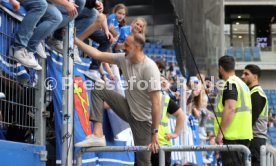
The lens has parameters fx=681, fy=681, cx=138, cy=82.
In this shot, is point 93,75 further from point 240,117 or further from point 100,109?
point 240,117

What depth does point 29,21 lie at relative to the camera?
623cm

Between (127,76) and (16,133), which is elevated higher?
(127,76)

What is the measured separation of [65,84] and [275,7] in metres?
38.5

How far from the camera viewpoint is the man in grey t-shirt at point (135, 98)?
6660mm

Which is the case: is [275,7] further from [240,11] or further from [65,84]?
[65,84]

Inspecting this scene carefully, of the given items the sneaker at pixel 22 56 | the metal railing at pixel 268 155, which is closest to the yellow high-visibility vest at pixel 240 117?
the metal railing at pixel 268 155

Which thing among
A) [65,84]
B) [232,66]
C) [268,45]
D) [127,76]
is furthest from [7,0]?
[268,45]

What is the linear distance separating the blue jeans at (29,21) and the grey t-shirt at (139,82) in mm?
1051

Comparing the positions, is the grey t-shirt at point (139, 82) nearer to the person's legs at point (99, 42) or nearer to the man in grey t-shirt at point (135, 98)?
the man in grey t-shirt at point (135, 98)

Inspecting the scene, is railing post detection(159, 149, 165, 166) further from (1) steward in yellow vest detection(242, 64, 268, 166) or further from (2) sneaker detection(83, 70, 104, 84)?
(1) steward in yellow vest detection(242, 64, 268, 166)

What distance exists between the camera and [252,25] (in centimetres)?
4541

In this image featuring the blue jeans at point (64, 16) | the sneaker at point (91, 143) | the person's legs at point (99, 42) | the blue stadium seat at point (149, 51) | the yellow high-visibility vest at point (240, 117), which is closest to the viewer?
the sneaker at point (91, 143)

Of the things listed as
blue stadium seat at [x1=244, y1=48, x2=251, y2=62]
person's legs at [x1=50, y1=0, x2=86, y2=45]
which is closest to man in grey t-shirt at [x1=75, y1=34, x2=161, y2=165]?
person's legs at [x1=50, y1=0, x2=86, y2=45]

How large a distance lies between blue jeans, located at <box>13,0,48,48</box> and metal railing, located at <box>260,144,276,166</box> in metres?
2.47
